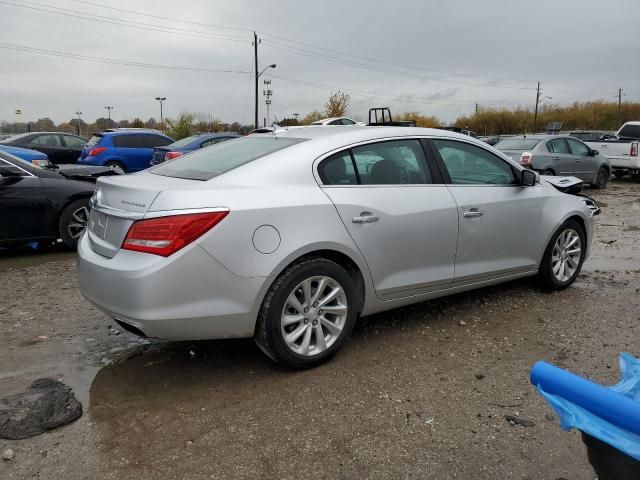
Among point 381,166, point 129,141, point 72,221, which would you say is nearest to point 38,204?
point 72,221

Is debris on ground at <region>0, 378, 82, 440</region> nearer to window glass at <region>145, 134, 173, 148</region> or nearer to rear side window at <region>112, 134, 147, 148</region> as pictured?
rear side window at <region>112, 134, 147, 148</region>

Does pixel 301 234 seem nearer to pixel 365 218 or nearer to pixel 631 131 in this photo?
pixel 365 218

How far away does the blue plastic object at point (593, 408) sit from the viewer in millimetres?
1294

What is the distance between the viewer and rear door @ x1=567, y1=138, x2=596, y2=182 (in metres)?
14.5

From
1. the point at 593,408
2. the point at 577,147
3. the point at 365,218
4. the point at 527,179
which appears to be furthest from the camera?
the point at 577,147

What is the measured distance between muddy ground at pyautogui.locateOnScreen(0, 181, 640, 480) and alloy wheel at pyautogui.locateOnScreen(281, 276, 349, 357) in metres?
0.20

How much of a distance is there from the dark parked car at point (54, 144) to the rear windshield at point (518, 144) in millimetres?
12149

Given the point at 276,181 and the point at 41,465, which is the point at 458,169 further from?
the point at 41,465

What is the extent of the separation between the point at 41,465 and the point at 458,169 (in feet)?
11.2

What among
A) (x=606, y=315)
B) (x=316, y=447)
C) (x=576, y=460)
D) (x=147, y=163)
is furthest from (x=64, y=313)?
(x=147, y=163)

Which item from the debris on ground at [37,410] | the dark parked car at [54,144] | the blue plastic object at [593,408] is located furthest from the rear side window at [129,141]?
the blue plastic object at [593,408]

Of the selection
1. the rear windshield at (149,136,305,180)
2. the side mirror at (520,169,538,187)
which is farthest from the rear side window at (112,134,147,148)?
the side mirror at (520,169,538,187)

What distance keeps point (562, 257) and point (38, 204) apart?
5.94m

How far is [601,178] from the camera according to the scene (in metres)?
15.7
